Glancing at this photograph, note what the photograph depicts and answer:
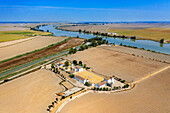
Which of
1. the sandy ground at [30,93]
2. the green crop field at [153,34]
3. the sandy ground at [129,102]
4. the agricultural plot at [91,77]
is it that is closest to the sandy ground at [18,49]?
the sandy ground at [30,93]

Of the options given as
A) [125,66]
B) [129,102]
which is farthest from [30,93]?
[125,66]

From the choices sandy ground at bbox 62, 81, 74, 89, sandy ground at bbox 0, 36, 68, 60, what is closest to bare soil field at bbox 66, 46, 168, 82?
sandy ground at bbox 62, 81, 74, 89

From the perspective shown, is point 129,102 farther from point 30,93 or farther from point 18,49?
point 18,49

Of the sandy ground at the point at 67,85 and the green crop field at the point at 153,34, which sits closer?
the sandy ground at the point at 67,85

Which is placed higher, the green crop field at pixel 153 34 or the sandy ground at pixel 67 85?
the green crop field at pixel 153 34

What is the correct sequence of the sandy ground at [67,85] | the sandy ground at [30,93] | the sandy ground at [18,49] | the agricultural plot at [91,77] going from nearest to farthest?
the sandy ground at [30,93], the sandy ground at [67,85], the agricultural plot at [91,77], the sandy ground at [18,49]

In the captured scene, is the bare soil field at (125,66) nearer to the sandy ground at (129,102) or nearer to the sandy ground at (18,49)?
the sandy ground at (129,102)
